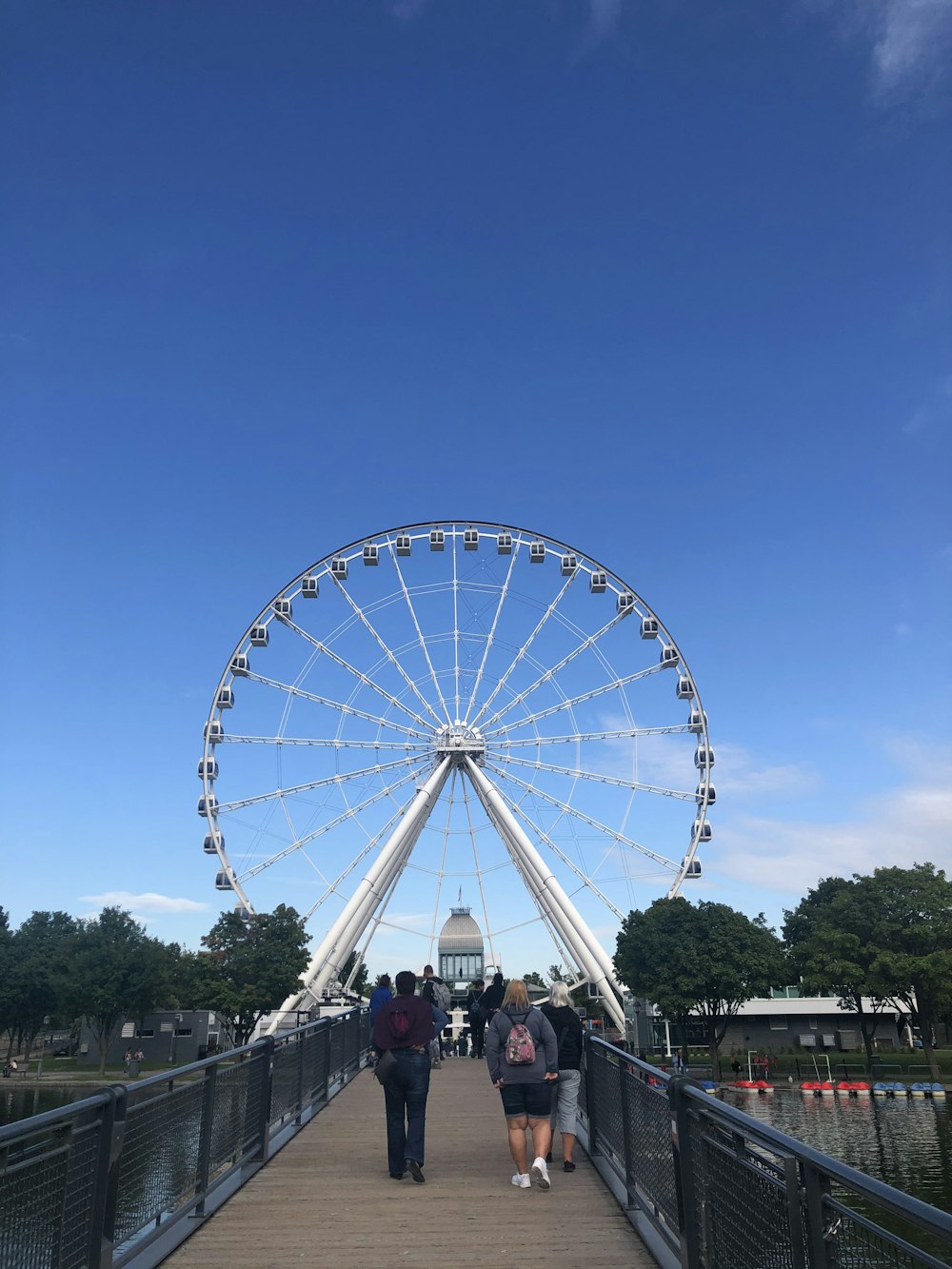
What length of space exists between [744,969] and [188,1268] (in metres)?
61.7

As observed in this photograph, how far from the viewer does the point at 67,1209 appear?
5.43 m

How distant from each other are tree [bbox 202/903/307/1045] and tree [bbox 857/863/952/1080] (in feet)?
111

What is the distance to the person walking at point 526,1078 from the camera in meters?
8.66

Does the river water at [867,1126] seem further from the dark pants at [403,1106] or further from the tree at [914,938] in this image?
the dark pants at [403,1106]

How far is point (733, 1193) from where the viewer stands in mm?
5152

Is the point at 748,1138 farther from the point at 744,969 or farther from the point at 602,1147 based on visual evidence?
the point at 744,969

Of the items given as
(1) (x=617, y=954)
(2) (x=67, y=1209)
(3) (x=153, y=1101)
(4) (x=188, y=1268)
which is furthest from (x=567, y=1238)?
(1) (x=617, y=954)

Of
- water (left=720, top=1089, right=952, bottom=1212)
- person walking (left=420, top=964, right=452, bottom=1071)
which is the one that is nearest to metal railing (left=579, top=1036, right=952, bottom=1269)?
person walking (left=420, top=964, right=452, bottom=1071)

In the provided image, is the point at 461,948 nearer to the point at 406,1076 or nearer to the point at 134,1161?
the point at 406,1076

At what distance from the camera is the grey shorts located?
32.8ft

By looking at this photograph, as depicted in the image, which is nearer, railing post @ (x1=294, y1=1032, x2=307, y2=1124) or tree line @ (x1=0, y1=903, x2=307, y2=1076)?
railing post @ (x1=294, y1=1032, x2=307, y2=1124)

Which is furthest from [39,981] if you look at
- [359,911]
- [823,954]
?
[823,954]

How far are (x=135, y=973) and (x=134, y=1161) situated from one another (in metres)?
67.6

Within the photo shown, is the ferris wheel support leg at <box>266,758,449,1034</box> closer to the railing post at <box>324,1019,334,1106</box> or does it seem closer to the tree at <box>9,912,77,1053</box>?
the railing post at <box>324,1019,334,1106</box>
